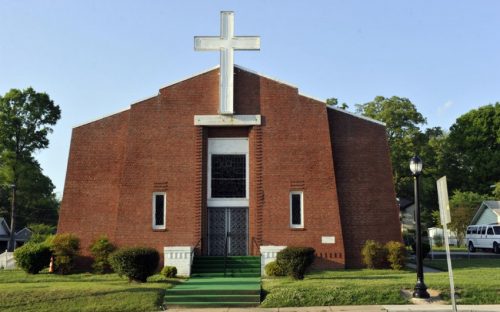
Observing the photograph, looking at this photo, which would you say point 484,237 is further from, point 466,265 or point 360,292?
point 360,292

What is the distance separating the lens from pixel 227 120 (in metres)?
22.2

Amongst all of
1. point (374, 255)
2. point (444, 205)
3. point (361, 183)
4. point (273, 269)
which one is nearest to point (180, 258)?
point (273, 269)

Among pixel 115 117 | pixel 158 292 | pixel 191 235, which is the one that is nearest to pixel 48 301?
pixel 158 292

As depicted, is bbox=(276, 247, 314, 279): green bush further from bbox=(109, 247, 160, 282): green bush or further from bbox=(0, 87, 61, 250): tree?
bbox=(0, 87, 61, 250): tree

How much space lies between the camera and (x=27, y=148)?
152 feet

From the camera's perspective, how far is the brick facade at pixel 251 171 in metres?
21.5

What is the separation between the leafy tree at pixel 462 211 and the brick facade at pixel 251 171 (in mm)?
28737

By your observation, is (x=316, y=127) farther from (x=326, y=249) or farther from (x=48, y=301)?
(x=48, y=301)

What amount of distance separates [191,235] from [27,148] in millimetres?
30408

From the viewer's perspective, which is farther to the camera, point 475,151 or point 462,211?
point 475,151

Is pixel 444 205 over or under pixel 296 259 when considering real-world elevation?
over

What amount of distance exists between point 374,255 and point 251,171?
19.7 ft

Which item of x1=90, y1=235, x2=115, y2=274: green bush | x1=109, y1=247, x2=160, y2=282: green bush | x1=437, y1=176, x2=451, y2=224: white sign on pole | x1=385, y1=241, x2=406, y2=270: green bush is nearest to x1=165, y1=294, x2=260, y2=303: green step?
x1=109, y1=247, x2=160, y2=282: green bush

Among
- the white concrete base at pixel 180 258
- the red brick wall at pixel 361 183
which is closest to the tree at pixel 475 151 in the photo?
the red brick wall at pixel 361 183
